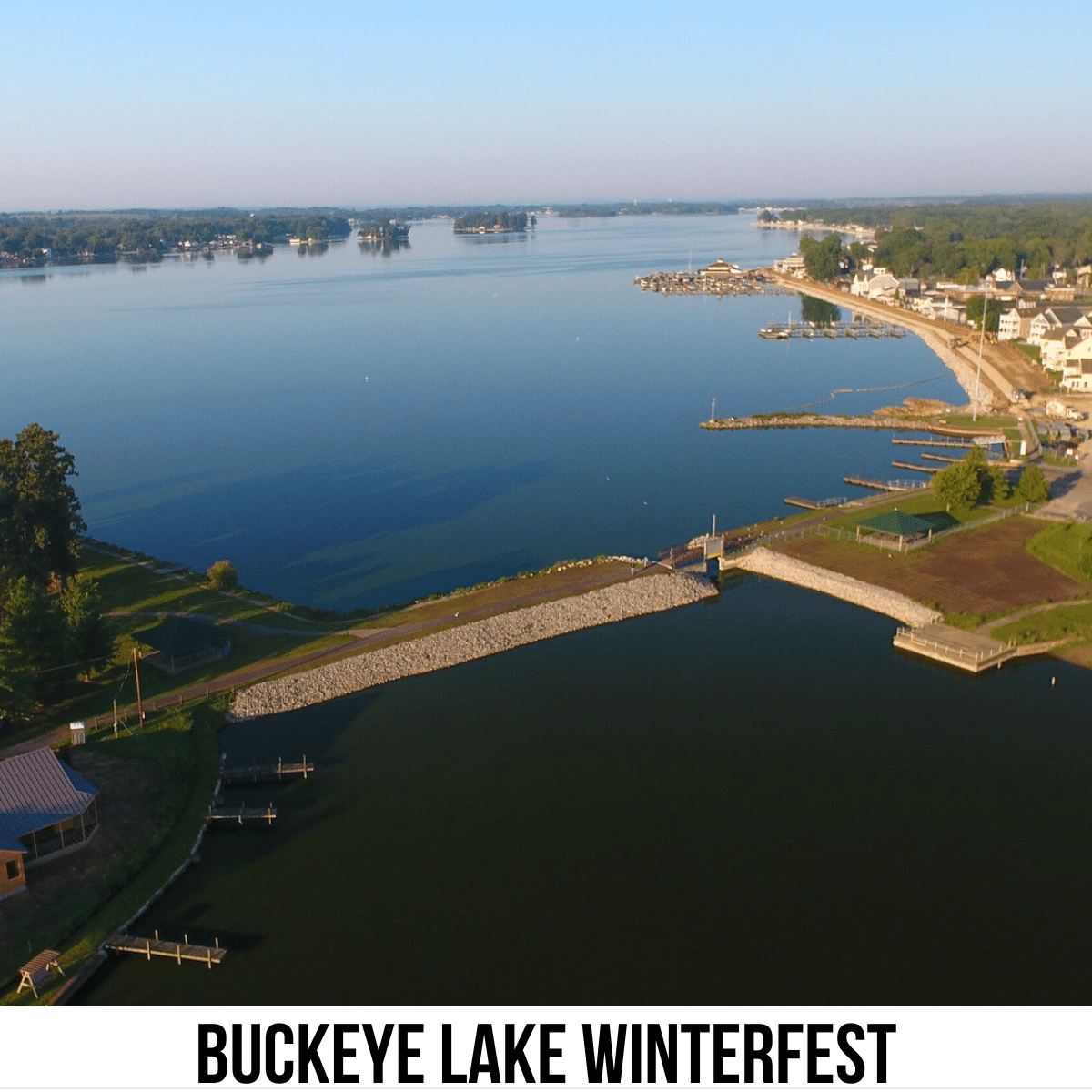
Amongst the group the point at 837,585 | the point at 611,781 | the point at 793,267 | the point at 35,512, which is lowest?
the point at 611,781

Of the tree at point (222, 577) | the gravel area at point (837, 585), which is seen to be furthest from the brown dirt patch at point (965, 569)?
the tree at point (222, 577)

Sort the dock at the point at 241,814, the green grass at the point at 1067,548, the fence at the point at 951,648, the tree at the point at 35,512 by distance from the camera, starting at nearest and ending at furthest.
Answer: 1. the dock at the point at 241,814
2. the fence at the point at 951,648
3. the tree at the point at 35,512
4. the green grass at the point at 1067,548

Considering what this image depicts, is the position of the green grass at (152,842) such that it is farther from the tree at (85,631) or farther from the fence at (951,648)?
the fence at (951,648)

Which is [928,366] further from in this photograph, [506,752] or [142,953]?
[142,953]

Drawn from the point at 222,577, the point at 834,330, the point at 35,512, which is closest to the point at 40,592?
the point at 35,512

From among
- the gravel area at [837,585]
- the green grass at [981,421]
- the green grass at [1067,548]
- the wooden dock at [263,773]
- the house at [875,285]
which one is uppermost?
the house at [875,285]

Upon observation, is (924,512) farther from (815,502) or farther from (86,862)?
(86,862)
